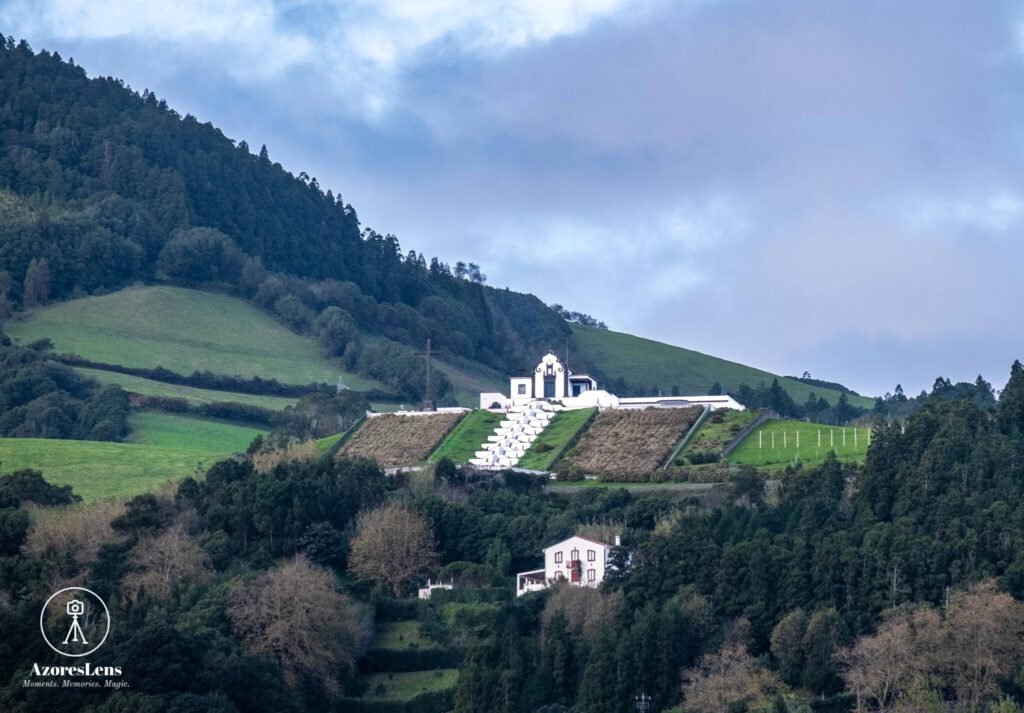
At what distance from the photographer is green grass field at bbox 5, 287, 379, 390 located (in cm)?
13650

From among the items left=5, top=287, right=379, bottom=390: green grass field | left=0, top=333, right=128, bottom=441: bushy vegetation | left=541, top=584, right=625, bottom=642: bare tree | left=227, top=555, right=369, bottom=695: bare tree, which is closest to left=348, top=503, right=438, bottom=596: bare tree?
left=227, top=555, right=369, bottom=695: bare tree

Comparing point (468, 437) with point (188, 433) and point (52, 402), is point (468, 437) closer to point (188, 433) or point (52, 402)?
point (188, 433)

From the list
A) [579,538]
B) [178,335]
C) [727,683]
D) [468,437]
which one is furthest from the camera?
[178,335]

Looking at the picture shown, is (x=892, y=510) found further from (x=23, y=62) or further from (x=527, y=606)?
(x=23, y=62)

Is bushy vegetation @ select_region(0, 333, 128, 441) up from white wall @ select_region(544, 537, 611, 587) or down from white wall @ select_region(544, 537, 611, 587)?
up

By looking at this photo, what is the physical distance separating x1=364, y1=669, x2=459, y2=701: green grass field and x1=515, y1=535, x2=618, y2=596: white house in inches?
272

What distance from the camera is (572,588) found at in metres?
75.5

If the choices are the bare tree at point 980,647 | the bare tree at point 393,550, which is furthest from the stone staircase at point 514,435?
the bare tree at point 980,647

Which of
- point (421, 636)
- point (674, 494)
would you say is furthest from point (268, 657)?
point (674, 494)

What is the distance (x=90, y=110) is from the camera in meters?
179

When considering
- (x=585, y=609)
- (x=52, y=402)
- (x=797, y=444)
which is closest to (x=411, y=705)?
(x=585, y=609)

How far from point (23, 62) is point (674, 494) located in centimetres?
10675

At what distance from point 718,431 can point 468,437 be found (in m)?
12.6

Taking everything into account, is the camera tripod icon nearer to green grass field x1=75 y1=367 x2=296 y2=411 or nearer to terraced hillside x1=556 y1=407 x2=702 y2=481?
terraced hillside x1=556 y1=407 x2=702 y2=481
